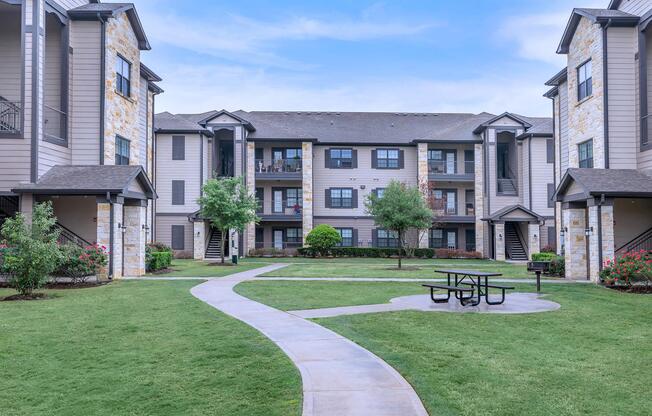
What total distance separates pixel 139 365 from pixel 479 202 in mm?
35069

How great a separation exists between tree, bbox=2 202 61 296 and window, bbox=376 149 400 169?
28923 millimetres

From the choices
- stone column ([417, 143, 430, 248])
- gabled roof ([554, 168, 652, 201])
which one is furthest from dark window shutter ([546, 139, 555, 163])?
gabled roof ([554, 168, 652, 201])

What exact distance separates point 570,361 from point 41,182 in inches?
725

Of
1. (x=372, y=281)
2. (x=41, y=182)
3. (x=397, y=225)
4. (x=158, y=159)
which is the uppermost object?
(x=158, y=159)

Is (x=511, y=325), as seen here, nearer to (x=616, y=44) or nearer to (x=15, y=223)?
(x=15, y=223)

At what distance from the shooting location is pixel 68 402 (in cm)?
592

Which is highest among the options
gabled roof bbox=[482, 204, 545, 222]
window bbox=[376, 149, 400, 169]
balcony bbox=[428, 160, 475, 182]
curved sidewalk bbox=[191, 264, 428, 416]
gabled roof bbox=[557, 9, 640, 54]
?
gabled roof bbox=[557, 9, 640, 54]

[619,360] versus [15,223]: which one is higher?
[15,223]

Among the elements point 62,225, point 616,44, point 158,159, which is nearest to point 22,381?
point 62,225

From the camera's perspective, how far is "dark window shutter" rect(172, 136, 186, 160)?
37.2 meters

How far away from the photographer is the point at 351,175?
40875 mm

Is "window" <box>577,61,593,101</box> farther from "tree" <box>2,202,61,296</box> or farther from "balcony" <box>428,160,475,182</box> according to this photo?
"tree" <box>2,202,61,296</box>

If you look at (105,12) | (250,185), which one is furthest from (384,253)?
(105,12)

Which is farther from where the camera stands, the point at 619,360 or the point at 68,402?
the point at 619,360
